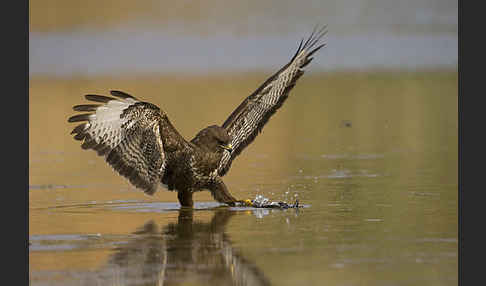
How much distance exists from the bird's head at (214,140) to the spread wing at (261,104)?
634mm

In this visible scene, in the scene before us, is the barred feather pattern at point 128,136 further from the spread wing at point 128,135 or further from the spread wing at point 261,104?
the spread wing at point 261,104

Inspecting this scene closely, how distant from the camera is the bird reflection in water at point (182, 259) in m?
7.21

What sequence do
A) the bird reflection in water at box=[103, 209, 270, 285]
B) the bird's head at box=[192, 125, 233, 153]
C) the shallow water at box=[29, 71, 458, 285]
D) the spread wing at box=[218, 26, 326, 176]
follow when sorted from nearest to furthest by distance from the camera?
1. the bird reflection in water at box=[103, 209, 270, 285]
2. the shallow water at box=[29, 71, 458, 285]
3. the bird's head at box=[192, 125, 233, 153]
4. the spread wing at box=[218, 26, 326, 176]

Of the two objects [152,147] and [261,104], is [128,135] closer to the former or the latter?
[152,147]

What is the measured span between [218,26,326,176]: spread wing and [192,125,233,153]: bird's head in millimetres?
634

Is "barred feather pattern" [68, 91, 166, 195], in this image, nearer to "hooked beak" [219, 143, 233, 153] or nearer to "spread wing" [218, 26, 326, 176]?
"hooked beak" [219, 143, 233, 153]

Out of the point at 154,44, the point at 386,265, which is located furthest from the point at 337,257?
the point at 154,44

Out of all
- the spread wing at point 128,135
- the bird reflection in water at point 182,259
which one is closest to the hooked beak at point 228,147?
the spread wing at point 128,135

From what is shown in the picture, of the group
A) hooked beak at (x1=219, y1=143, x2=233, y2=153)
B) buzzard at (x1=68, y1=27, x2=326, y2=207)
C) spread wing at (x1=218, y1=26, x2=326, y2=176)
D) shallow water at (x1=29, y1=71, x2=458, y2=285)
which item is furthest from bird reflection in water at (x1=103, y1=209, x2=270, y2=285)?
spread wing at (x1=218, y1=26, x2=326, y2=176)

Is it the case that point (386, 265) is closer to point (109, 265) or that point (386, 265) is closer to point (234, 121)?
point (109, 265)

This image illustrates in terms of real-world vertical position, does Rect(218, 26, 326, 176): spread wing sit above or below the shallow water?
above

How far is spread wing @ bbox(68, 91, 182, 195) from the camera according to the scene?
32.1ft

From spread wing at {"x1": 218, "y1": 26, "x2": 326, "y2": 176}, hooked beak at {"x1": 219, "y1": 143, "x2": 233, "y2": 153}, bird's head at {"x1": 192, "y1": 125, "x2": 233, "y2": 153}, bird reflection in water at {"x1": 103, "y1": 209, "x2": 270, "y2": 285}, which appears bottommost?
bird reflection in water at {"x1": 103, "y1": 209, "x2": 270, "y2": 285}

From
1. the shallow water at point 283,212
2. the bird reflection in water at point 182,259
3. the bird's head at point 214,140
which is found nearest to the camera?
the bird reflection in water at point 182,259
